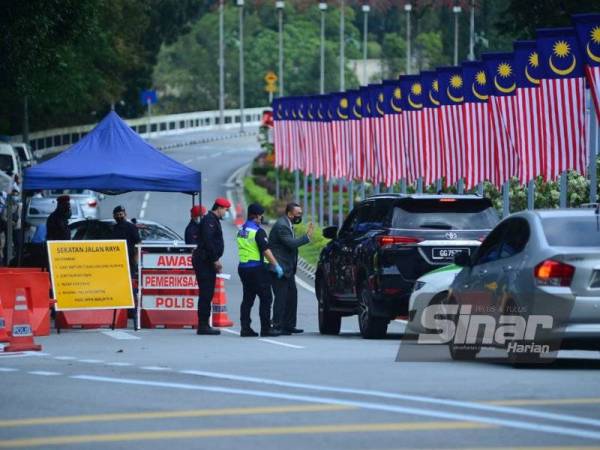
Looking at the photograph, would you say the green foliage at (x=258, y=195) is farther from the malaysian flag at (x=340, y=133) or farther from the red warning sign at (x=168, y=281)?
the red warning sign at (x=168, y=281)

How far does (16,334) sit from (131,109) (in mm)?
83019

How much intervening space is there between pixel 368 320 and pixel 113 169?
6744mm

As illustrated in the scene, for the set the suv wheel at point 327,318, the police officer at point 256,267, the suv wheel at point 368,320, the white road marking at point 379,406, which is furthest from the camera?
the suv wheel at point 327,318

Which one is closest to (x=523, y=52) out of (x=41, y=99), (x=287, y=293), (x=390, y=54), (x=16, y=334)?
(x=287, y=293)

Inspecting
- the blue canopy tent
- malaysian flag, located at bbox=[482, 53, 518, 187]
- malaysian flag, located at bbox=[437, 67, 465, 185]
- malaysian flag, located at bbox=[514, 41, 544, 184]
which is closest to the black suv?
the blue canopy tent

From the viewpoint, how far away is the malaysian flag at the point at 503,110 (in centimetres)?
3012

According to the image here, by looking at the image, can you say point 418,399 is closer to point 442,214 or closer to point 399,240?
point 399,240

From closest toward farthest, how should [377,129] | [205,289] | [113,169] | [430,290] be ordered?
[430,290]
[205,289]
[113,169]
[377,129]

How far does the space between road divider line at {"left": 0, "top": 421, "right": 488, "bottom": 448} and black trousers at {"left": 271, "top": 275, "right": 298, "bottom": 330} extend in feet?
38.6

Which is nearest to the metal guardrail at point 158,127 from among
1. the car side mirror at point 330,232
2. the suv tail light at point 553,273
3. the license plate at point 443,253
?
the car side mirror at point 330,232

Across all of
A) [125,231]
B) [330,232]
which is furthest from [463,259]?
[125,231]

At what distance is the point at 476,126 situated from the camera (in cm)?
3325

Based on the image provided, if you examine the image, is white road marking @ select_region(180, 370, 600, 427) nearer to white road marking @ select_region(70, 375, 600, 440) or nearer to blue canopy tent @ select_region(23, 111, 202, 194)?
white road marking @ select_region(70, 375, 600, 440)

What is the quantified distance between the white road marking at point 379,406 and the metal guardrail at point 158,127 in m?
66.5
